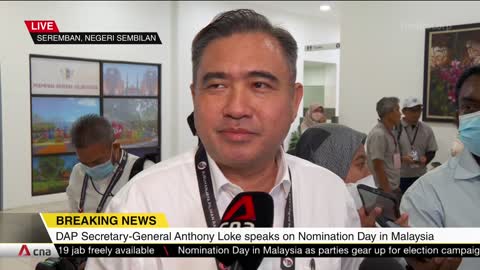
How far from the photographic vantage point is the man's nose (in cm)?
63

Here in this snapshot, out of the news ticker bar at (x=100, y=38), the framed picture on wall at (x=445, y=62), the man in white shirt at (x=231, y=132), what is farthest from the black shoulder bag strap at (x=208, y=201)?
the framed picture on wall at (x=445, y=62)

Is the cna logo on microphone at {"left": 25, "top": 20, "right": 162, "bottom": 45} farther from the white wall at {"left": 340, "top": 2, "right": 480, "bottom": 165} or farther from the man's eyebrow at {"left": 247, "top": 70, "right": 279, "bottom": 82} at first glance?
the white wall at {"left": 340, "top": 2, "right": 480, "bottom": 165}

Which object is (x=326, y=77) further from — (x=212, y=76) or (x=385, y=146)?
(x=212, y=76)

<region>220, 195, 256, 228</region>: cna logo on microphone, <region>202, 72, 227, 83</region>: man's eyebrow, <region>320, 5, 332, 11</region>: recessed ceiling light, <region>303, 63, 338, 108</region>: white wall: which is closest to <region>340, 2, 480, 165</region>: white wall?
<region>320, 5, 332, 11</region>: recessed ceiling light

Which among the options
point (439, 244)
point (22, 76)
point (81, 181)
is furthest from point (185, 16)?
point (439, 244)

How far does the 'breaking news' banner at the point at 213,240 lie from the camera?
65 centimetres

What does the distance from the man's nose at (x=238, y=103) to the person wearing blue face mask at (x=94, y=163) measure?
2.43 ft

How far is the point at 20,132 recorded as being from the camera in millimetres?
1218

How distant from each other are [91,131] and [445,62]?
1387 mm

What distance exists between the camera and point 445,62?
1530 millimetres

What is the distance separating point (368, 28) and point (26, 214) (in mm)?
1608

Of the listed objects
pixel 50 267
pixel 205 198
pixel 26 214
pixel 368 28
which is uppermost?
pixel 368 28

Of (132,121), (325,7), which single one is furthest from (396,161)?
(132,121)

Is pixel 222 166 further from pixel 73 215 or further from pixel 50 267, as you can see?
pixel 50 267
